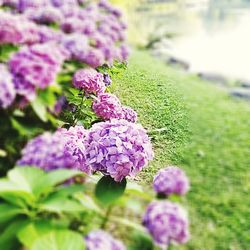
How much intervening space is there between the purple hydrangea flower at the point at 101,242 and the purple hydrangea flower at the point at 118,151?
28.0 inches

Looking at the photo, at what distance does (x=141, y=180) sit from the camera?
88.5 inches

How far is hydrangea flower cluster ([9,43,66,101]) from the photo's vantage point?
4.22 ft

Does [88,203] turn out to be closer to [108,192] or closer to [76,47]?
[108,192]

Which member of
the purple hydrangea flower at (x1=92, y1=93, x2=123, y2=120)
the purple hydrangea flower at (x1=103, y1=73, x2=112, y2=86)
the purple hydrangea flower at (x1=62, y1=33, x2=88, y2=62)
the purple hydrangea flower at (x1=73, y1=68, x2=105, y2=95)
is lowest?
the purple hydrangea flower at (x1=103, y1=73, x2=112, y2=86)

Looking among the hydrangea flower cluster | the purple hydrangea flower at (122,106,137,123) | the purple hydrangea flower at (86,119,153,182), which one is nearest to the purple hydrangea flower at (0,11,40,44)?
the hydrangea flower cluster

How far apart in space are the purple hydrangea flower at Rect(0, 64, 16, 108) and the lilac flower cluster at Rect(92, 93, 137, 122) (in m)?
1.00

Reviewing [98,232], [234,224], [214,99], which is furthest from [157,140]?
[214,99]

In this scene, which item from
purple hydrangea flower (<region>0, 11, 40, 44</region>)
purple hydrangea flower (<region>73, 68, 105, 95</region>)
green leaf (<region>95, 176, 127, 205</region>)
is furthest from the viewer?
purple hydrangea flower (<region>73, 68, 105, 95</region>)

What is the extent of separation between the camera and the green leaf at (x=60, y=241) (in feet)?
3.51

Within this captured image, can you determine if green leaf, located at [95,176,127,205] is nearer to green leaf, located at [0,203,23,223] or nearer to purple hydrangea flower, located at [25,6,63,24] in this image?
green leaf, located at [0,203,23,223]

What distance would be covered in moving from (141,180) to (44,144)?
3.46 feet

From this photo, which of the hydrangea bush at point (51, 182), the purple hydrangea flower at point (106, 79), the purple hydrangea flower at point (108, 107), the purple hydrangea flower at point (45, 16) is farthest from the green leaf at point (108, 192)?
the purple hydrangea flower at point (106, 79)

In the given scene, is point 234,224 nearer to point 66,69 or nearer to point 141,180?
point 141,180

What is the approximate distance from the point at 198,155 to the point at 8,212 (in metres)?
2.64
